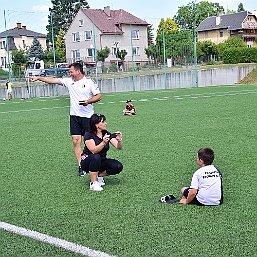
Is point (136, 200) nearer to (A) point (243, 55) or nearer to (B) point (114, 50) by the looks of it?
(A) point (243, 55)

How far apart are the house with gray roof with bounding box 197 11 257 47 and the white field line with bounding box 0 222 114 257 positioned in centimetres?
7894

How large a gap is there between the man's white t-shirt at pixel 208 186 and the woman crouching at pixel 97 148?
1.39m

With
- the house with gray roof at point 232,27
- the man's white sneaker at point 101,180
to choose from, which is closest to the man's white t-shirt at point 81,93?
the man's white sneaker at point 101,180

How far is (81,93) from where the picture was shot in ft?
25.4

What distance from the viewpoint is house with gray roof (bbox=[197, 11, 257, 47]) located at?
81.8 m

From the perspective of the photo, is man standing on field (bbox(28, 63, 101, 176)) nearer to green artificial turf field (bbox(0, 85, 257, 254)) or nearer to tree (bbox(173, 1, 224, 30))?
green artificial turf field (bbox(0, 85, 257, 254))

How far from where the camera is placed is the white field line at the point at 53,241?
4.34 metres

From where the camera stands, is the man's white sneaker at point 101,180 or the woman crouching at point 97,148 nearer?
the woman crouching at point 97,148

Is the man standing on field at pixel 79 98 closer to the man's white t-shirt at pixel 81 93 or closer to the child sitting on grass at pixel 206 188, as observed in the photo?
the man's white t-shirt at pixel 81 93

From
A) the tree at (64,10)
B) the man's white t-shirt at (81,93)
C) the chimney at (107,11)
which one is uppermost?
the tree at (64,10)

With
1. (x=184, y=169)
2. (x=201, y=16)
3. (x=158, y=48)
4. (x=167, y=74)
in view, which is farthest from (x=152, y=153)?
(x=201, y=16)

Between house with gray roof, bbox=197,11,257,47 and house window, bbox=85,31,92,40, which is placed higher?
house with gray roof, bbox=197,11,257,47

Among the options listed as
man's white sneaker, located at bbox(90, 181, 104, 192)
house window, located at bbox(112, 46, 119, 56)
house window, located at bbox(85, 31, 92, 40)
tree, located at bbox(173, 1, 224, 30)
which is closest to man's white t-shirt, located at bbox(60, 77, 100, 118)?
man's white sneaker, located at bbox(90, 181, 104, 192)

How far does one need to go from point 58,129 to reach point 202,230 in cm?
1010
